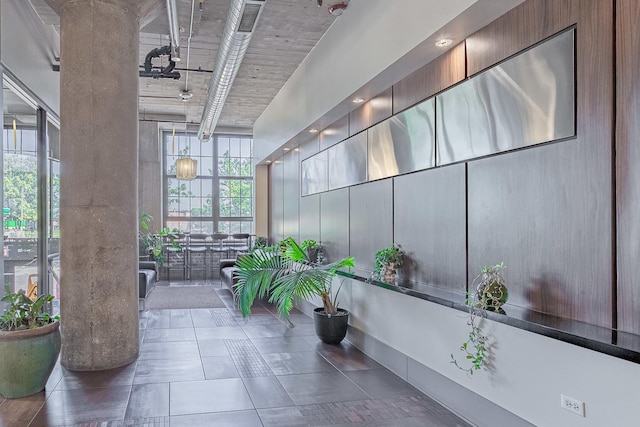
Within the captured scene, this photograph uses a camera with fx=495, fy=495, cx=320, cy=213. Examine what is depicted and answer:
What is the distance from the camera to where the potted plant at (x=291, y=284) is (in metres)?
4.88

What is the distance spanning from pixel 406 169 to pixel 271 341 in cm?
254

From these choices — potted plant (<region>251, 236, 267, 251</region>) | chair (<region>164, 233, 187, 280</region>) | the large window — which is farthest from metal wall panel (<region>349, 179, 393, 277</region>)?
the large window

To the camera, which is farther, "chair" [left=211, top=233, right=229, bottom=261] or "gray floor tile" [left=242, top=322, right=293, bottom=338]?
"chair" [left=211, top=233, right=229, bottom=261]

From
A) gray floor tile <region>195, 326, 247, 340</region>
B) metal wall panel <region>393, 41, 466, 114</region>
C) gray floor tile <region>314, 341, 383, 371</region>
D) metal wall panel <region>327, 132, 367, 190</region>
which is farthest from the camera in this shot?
gray floor tile <region>195, 326, 247, 340</region>

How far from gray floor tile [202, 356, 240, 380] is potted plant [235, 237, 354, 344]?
2.06ft

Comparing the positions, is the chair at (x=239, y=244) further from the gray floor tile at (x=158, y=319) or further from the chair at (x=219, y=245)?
the gray floor tile at (x=158, y=319)

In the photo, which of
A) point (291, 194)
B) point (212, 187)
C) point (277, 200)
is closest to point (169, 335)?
point (291, 194)

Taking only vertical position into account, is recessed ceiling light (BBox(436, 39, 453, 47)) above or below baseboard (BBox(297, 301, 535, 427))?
above

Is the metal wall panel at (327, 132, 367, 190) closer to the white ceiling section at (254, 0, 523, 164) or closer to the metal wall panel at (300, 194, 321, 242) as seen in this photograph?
the white ceiling section at (254, 0, 523, 164)

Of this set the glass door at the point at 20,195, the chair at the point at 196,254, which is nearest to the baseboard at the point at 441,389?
the glass door at the point at 20,195

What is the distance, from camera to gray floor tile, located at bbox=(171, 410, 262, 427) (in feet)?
10.7

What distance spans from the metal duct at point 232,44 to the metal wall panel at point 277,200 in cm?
210

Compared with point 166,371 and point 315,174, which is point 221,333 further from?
point 315,174

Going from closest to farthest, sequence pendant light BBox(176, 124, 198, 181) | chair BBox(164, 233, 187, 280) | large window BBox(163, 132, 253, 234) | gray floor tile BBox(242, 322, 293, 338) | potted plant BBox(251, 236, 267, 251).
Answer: gray floor tile BBox(242, 322, 293, 338), potted plant BBox(251, 236, 267, 251), pendant light BBox(176, 124, 198, 181), chair BBox(164, 233, 187, 280), large window BBox(163, 132, 253, 234)
